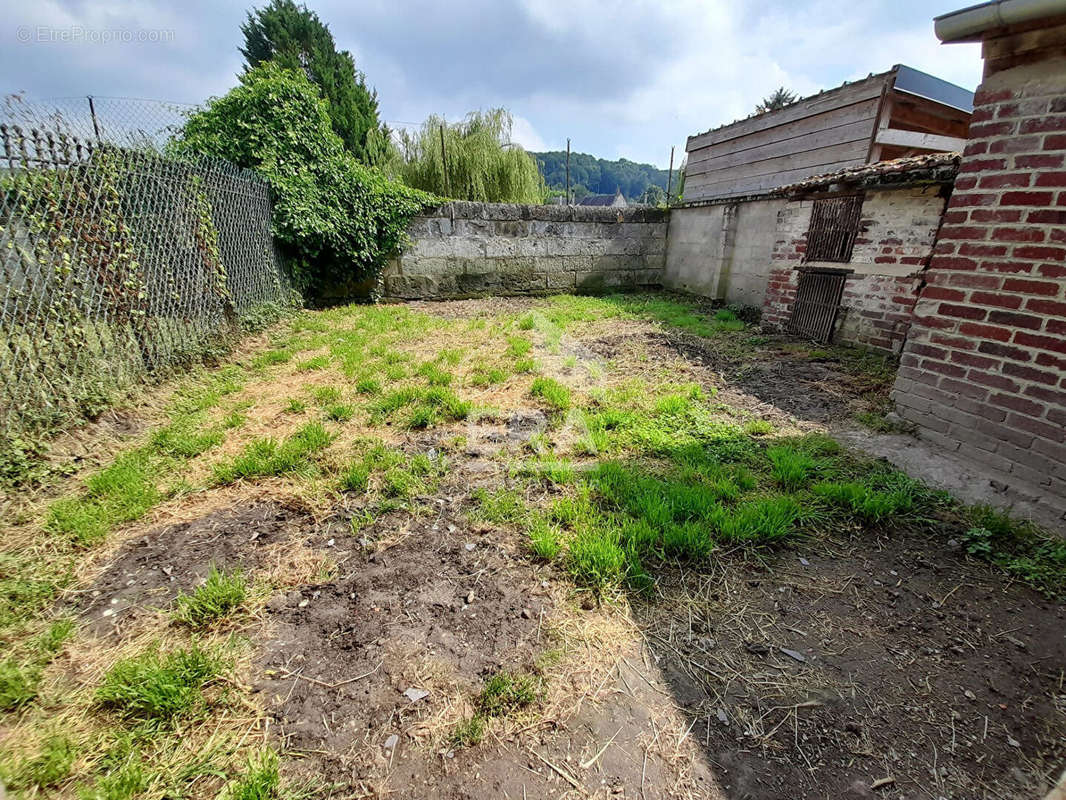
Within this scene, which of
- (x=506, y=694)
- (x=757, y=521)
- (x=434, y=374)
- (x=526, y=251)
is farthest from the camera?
(x=526, y=251)

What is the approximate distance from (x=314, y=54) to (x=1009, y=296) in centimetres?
2433

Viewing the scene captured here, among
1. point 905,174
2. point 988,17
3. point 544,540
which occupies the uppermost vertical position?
point 988,17

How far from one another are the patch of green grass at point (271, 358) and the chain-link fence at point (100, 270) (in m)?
0.42

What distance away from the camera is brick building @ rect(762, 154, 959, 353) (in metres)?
4.33

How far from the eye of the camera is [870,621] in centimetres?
174

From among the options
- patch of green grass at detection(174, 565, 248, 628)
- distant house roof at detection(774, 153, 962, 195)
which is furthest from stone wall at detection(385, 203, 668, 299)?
patch of green grass at detection(174, 565, 248, 628)

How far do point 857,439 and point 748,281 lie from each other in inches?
195

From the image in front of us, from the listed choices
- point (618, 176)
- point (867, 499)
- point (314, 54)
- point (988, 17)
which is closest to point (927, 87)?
point (988, 17)

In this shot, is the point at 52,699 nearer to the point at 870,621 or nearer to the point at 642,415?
the point at 870,621

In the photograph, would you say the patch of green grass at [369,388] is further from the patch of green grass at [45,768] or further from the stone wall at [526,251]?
the stone wall at [526,251]

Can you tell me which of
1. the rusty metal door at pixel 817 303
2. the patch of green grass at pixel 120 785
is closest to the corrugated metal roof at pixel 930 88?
the rusty metal door at pixel 817 303

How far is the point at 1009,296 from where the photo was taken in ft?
8.20

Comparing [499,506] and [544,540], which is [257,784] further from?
[499,506]

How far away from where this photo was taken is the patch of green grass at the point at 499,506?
2328 mm
